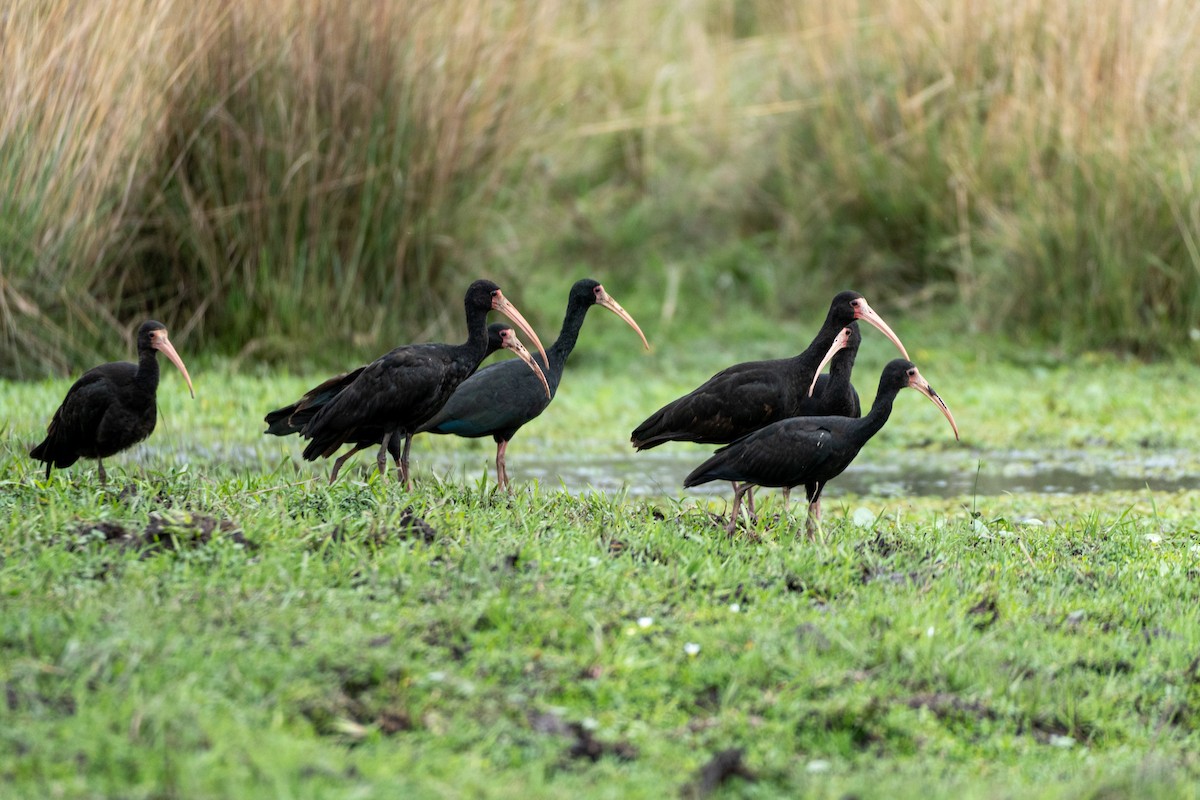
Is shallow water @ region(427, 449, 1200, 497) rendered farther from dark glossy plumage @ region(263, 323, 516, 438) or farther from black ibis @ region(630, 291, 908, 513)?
dark glossy plumage @ region(263, 323, 516, 438)

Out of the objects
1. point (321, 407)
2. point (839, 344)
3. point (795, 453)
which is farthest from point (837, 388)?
point (321, 407)

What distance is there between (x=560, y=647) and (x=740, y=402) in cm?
249

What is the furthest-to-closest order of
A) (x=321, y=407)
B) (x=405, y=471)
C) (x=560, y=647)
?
(x=321, y=407) < (x=405, y=471) < (x=560, y=647)

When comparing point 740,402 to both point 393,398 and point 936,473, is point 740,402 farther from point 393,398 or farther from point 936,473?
point 936,473

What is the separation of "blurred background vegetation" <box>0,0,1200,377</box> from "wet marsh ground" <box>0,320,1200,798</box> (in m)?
3.46

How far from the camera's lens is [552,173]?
12.7 meters

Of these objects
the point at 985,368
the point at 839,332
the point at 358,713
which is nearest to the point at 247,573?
the point at 358,713

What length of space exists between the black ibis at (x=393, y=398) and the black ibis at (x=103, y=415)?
671mm

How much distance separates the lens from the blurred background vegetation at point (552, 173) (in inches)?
383

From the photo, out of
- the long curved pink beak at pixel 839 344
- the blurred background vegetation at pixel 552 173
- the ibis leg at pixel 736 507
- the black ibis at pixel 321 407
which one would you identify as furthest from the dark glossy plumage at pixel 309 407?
the blurred background vegetation at pixel 552 173

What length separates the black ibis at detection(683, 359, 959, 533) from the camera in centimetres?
612

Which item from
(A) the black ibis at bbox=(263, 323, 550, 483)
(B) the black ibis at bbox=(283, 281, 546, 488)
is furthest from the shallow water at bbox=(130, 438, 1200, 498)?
(B) the black ibis at bbox=(283, 281, 546, 488)

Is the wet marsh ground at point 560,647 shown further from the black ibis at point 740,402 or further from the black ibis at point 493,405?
the black ibis at point 493,405

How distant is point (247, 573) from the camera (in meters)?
4.88
